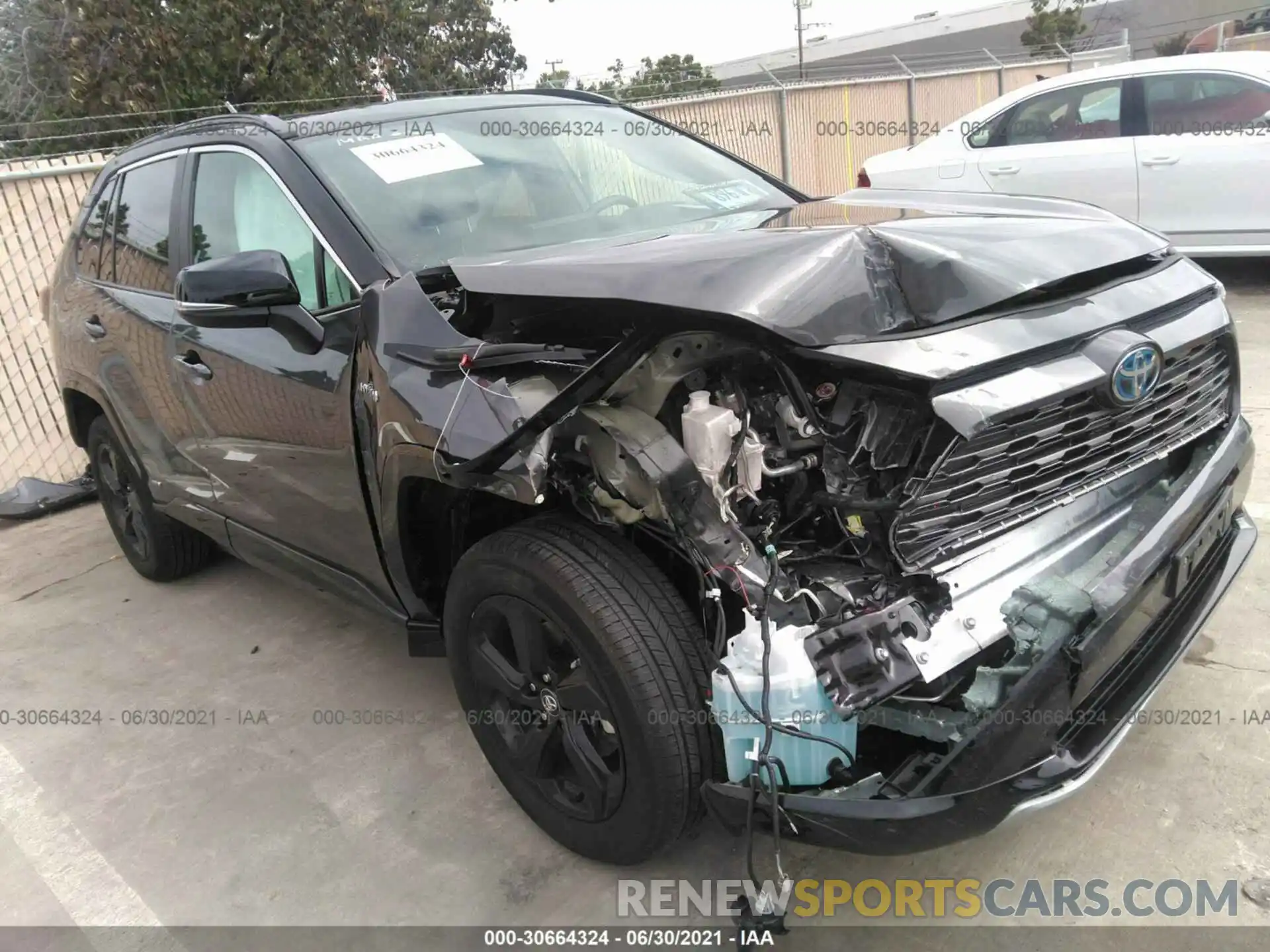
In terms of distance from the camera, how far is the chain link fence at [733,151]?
5.82m

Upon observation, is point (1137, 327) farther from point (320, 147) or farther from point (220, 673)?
point (220, 673)

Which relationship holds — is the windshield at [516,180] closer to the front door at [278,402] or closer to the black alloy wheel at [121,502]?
the front door at [278,402]

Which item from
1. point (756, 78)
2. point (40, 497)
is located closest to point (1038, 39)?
point (756, 78)

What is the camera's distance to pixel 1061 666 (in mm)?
1726

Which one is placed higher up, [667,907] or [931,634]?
[931,634]

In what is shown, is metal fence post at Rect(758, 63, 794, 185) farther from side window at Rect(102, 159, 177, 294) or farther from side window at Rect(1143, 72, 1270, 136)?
side window at Rect(102, 159, 177, 294)

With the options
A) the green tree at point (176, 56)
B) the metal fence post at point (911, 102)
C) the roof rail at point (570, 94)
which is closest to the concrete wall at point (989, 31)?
the metal fence post at point (911, 102)

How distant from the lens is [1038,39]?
3456 centimetres

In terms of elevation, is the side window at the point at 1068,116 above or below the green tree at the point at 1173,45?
below

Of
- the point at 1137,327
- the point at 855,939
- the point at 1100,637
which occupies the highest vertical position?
the point at 1137,327

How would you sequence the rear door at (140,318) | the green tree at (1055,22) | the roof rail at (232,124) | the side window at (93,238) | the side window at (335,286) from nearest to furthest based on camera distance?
the side window at (335,286) → the roof rail at (232,124) → the rear door at (140,318) → the side window at (93,238) → the green tree at (1055,22)

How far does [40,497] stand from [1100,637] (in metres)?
5.90

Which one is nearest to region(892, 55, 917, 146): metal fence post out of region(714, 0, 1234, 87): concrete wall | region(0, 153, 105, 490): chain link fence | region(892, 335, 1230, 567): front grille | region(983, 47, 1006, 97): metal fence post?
region(983, 47, 1006, 97): metal fence post

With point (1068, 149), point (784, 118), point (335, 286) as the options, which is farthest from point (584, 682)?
point (784, 118)
